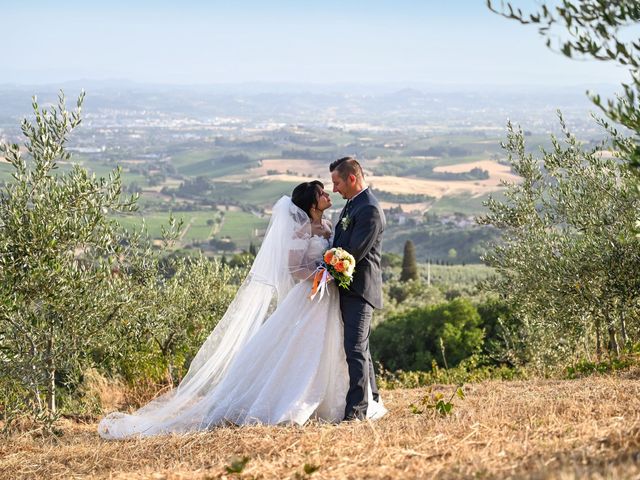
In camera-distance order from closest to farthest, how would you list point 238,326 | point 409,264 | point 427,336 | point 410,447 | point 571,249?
point 410,447 < point 238,326 < point 571,249 < point 427,336 < point 409,264

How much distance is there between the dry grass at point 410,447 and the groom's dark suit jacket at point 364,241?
1.43 metres

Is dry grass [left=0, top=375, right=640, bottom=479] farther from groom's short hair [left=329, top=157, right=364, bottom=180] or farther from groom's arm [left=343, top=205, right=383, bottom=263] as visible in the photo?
groom's short hair [left=329, top=157, right=364, bottom=180]

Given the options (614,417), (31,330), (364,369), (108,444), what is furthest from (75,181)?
(614,417)

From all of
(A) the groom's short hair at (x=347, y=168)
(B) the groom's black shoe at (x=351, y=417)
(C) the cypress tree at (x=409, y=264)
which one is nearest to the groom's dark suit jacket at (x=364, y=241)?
(A) the groom's short hair at (x=347, y=168)

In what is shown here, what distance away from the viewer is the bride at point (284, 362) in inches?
312

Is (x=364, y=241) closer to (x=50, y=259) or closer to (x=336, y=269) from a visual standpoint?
(x=336, y=269)

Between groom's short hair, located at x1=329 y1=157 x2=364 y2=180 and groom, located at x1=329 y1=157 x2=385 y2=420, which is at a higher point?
groom's short hair, located at x1=329 y1=157 x2=364 y2=180

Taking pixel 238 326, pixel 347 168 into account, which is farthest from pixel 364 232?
pixel 238 326

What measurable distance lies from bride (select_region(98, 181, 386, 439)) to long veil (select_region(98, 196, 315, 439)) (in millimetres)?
12

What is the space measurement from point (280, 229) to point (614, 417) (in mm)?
4060

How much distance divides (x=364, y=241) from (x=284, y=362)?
5.43ft

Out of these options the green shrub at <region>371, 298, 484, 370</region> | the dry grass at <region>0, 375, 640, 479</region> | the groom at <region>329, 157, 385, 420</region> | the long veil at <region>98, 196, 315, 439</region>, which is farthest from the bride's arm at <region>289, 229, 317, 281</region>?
the green shrub at <region>371, 298, 484, 370</region>

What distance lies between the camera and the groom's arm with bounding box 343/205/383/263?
7.70 metres

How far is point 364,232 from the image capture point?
7730mm
